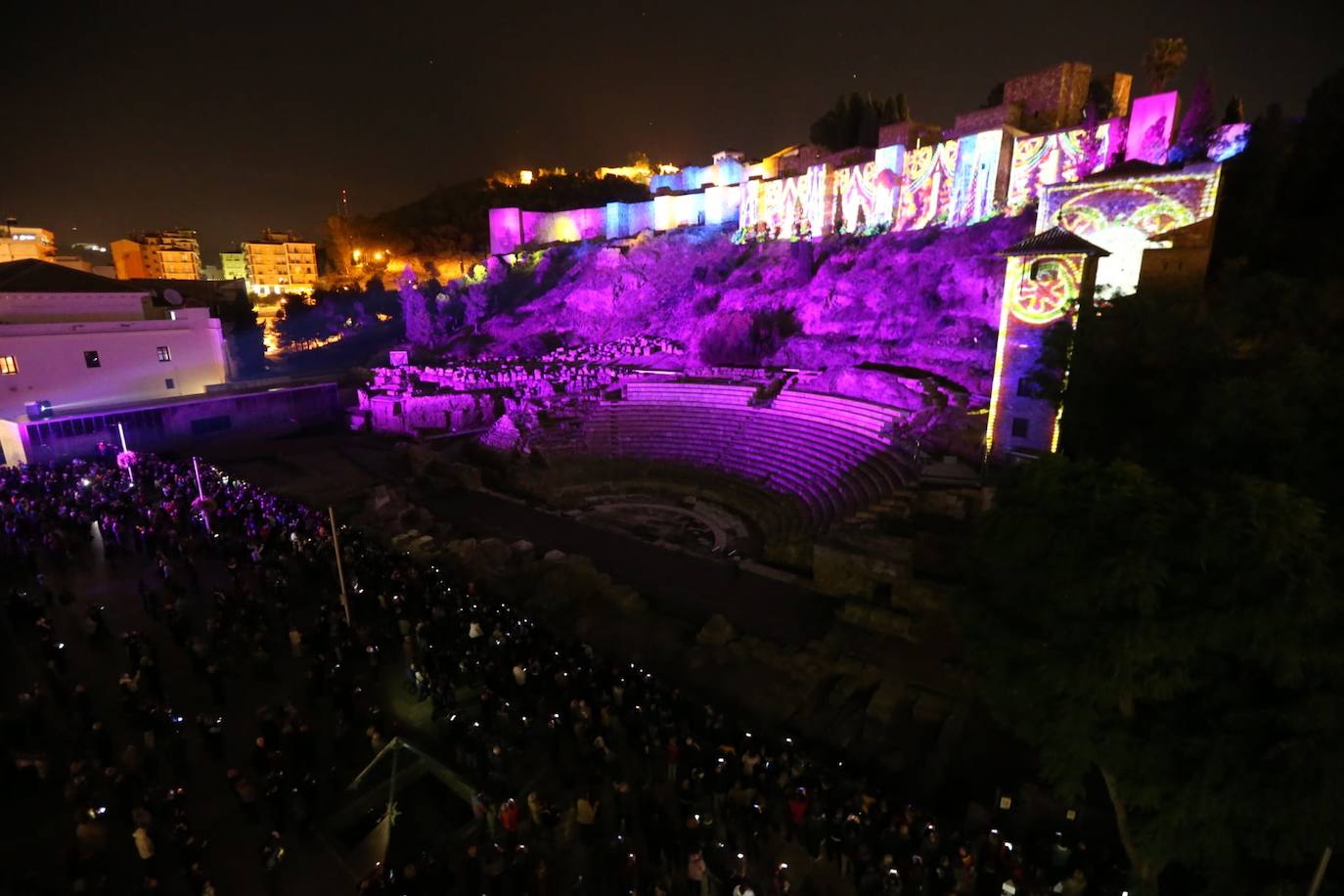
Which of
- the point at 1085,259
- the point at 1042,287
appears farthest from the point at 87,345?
the point at 1085,259

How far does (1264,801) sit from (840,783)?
15.0ft

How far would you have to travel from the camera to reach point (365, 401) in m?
32.6

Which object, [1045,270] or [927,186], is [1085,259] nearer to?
[1045,270]

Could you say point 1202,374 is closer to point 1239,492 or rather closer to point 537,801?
point 1239,492

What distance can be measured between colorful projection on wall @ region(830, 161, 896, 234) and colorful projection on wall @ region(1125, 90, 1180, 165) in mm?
12620

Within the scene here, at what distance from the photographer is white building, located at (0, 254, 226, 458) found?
24578 millimetres

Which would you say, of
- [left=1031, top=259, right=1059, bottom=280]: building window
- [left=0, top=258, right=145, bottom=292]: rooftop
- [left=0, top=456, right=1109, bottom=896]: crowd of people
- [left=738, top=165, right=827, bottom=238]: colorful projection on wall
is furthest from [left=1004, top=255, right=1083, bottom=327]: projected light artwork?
[left=0, top=258, right=145, bottom=292]: rooftop

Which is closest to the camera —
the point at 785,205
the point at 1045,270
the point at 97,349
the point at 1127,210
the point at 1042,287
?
the point at 1045,270

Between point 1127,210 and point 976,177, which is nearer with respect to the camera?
point 1127,210

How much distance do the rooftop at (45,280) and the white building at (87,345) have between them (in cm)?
3

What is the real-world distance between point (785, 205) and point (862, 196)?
6976 millimetres

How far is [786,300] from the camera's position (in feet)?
128

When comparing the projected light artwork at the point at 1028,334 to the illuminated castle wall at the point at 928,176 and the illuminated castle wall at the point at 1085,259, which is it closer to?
the illuminated castle wall at the point at 1085,259

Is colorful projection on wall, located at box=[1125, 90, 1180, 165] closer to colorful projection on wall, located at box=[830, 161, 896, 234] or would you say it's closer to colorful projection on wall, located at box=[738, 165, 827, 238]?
colorful projection on wall, located at box=[830, 161, 896, 234]
